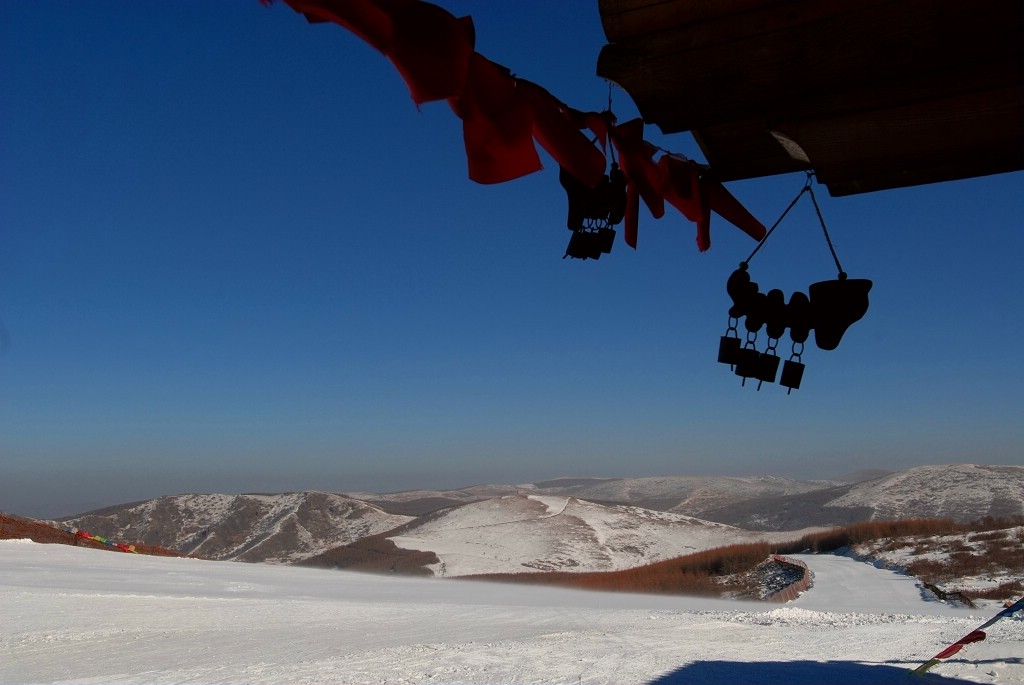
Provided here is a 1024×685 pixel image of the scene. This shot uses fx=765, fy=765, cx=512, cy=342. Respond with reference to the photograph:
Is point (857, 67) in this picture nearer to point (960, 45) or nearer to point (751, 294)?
point (960, 45)

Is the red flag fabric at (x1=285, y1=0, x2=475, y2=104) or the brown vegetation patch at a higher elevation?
the red flag fabric at (x1=285, y1=0, x2=475, y2=104)

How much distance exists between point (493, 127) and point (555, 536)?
24.1m

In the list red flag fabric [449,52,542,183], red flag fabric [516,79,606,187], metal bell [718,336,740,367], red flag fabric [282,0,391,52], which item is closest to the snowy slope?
metal bell [718,336,740,367]

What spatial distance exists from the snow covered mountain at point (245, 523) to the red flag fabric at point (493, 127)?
2685 centimetres

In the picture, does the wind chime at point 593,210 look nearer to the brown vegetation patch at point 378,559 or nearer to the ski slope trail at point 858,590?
the ski slope trail at point 858,590

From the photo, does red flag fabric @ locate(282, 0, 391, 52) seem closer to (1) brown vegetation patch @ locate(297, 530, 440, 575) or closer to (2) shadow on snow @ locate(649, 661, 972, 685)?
(2) shadow on snow @ locate(649, 661, 972, 685)

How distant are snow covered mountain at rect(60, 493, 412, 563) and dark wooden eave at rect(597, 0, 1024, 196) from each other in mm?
27108

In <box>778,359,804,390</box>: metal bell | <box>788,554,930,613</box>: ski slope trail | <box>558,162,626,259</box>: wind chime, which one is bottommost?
<box>788,554,930,613</box>: ski slope trail

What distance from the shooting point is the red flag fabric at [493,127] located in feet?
8.50

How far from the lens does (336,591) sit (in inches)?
521

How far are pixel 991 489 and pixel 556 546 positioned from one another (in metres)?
22.9

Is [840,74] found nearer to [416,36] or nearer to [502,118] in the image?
[502,118]

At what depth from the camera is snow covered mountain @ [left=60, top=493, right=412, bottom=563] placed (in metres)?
29.2

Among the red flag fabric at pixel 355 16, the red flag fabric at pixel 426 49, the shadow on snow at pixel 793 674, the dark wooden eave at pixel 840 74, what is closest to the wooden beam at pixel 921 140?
the dark wooden eave at pixel 840 74
